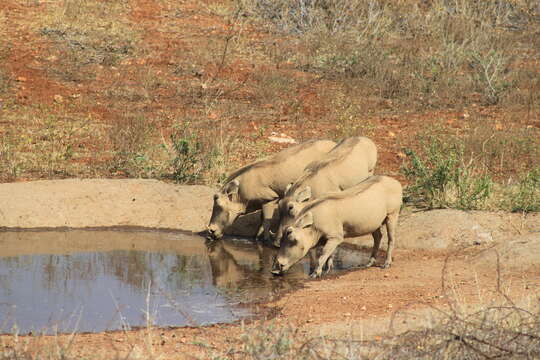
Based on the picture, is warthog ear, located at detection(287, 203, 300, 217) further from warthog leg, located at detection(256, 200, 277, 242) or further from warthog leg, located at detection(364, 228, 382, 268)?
warthog leg, located at detection(256, 200, 277, 242)

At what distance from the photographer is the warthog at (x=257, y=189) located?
10.2m

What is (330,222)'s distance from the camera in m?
8.73

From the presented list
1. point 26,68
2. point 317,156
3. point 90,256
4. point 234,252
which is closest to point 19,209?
point 90,256

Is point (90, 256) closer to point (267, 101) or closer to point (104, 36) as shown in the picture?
point (267, 101)

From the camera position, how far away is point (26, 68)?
18391 millimetres

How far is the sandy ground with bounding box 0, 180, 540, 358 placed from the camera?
646cm

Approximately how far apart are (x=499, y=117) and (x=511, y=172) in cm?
355

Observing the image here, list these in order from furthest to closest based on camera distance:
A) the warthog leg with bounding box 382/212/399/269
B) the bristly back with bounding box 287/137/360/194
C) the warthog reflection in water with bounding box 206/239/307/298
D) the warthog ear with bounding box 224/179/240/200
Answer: the warthog ear with bounding box 224/179/240/200
the bristly back with bounding box 287/137/360/194
the warthog leg with bounding box 382/212/399/269
the warthog reflection in water with bounding box 206/239/307/298

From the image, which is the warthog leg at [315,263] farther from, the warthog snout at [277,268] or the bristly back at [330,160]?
the bristly back at [330,160]

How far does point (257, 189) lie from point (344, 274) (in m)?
1.84

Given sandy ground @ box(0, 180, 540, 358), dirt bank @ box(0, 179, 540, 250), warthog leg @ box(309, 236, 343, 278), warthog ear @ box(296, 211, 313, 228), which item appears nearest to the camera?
sandy ground @ box(0, 180, 540, 358)

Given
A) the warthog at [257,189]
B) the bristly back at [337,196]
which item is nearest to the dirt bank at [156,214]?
the warthog at [257,189]

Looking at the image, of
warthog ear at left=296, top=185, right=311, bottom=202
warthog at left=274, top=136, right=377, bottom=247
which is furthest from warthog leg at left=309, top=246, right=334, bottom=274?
warthog ear at left=296, top=185, right=311, bottom=202

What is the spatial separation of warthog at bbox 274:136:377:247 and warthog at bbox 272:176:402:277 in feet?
1.26
